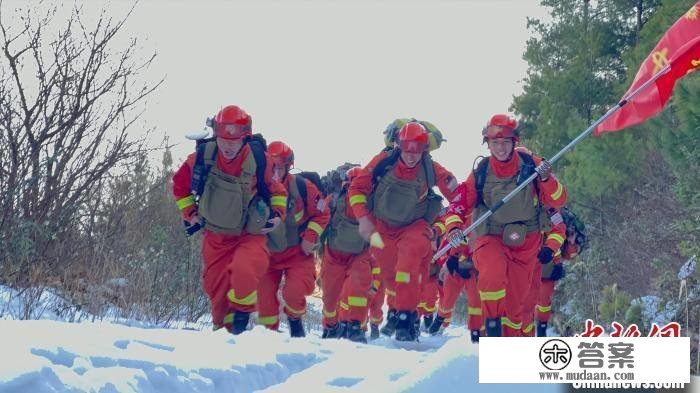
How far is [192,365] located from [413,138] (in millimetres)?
5655

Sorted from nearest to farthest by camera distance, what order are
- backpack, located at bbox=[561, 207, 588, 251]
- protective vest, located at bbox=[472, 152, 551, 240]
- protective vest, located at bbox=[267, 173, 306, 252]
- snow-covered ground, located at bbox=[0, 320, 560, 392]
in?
snow-covered ground, located at bbox=[0, 320, 560, 392] < protective vest, located at bbox=[472, 152, 551, 240] < protective vest, located at bbox=[267, 173, 306, 252] < backpack, located at bbox=[561, 207, 588, 251]

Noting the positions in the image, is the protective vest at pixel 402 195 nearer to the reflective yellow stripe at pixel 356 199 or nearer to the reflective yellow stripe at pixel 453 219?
the reflective yellow stripe at pixel 356 199

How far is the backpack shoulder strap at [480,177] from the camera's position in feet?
28.9

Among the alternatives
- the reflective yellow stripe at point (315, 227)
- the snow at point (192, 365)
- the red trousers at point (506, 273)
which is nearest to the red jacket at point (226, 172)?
the reflective yellow stripe at point (315, 227)

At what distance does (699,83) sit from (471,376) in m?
8.83

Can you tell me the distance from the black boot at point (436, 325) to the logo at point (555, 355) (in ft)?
32.9

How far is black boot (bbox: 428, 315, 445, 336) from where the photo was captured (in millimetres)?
14230

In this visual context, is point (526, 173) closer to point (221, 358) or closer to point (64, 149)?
point (221, 358)

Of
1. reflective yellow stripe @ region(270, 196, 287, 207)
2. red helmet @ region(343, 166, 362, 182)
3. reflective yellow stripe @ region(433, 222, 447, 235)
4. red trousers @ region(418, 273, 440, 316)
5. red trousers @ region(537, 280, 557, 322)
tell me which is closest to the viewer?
reflective yellow stripe @ region(270, 196, 287, 207)

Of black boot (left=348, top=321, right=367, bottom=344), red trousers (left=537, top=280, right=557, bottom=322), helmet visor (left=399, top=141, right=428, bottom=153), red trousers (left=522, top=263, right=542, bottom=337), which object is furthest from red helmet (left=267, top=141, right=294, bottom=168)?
red trousers (left=537, top=280, right=557, bottom=322)

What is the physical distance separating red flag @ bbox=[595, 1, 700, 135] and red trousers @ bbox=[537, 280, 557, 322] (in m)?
2.19

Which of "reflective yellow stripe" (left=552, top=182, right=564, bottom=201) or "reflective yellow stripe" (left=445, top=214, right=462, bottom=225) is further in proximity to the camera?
"reflective yellow stripe" (left=445, top=214, right=462, bottom=225)

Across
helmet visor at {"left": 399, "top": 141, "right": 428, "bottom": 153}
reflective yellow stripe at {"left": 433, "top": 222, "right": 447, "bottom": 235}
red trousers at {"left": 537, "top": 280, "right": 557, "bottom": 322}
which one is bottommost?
red trousers at {"left": 537, "top": 280, "right": 557, "bottom": 322}

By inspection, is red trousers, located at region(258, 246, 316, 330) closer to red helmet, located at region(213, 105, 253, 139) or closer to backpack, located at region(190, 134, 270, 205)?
backpack, located at region(190, 134, 270, 205)
